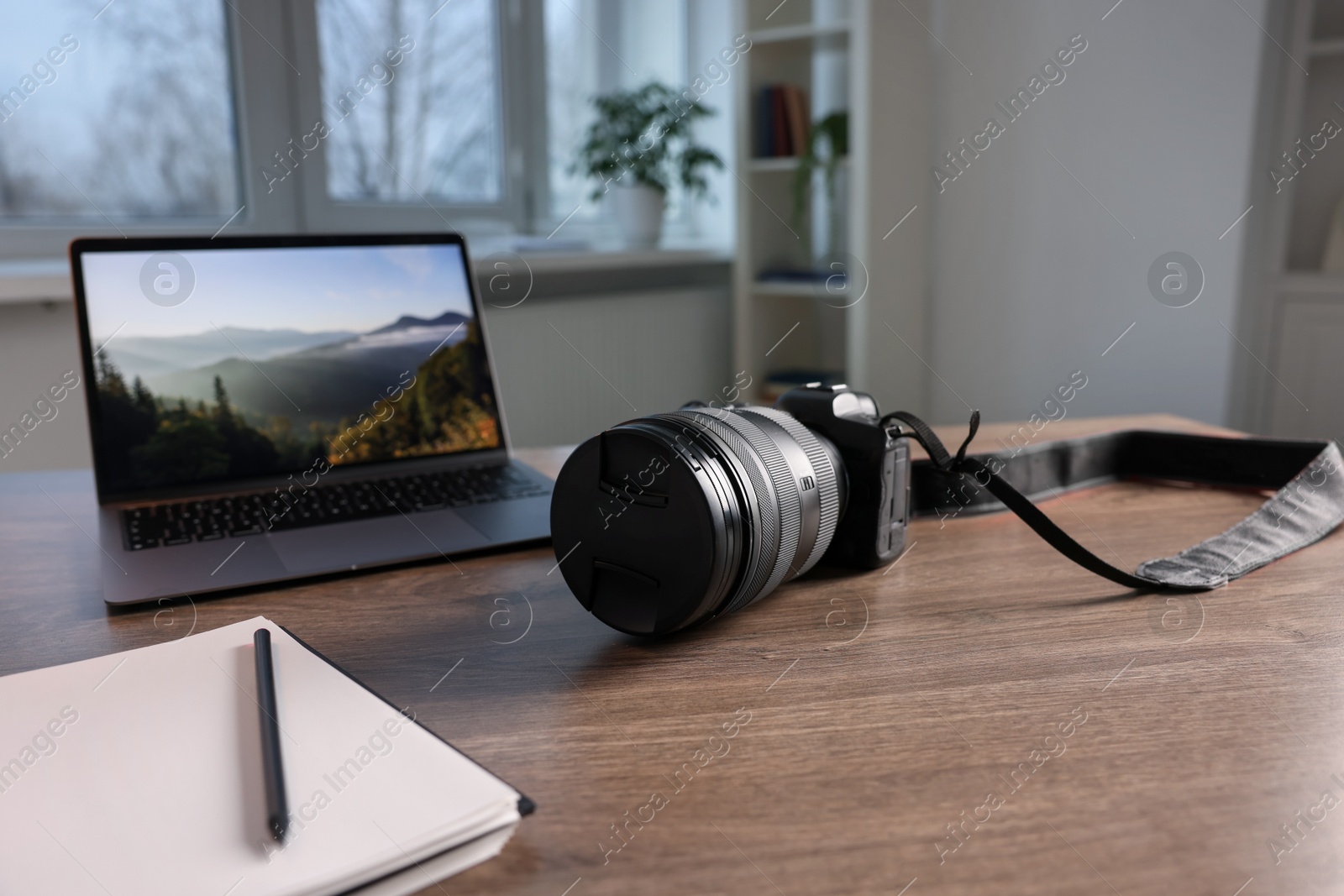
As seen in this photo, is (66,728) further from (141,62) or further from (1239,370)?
(1239,370)

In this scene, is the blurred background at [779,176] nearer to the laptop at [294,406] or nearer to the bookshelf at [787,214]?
the bookshelf at [787,214]

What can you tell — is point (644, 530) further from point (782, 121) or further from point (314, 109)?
point (782, 121)

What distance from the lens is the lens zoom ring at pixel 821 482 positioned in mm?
610

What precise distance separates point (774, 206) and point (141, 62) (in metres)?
1.62

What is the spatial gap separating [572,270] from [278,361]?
1.68 meters

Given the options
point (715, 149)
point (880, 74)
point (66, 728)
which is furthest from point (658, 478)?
point (715, 149)

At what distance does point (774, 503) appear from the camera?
1.82 ft

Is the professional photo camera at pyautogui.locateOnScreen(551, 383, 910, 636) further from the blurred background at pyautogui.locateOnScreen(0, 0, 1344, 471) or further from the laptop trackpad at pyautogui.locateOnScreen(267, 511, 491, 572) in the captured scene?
the blurred background at pyautogui.locateOnScreen(0, 0, 1344, 471)

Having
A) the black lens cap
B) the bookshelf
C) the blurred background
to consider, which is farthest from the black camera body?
the bookshelf

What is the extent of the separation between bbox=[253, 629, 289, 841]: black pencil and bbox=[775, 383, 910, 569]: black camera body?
0.37m

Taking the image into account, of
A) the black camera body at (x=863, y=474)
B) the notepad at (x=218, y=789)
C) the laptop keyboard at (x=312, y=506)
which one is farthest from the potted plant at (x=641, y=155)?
the notepad at (x=218, y=789)

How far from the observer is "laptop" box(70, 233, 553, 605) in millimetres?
712

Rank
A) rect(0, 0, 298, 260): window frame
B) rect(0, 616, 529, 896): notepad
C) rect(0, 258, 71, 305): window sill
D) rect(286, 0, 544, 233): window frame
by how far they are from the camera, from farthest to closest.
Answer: rect(286, 0, 544, 233): window frame
rect(0, 0, 298, 260): window frame
rect(0, 258, 71, 305): window sill
rect(0, 616, 529, 896): notepad

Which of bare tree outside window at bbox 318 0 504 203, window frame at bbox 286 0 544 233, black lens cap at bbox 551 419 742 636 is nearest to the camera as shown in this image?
black lens cap at bbox 551 419 742 636
